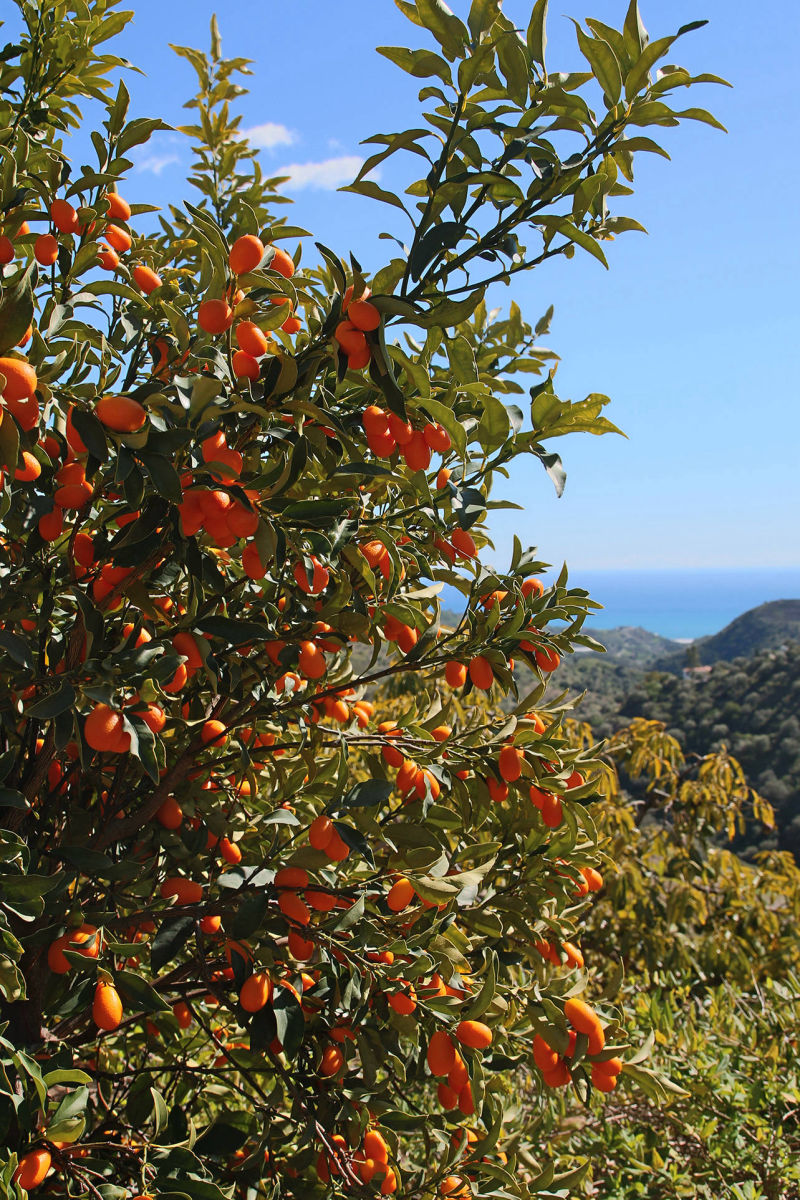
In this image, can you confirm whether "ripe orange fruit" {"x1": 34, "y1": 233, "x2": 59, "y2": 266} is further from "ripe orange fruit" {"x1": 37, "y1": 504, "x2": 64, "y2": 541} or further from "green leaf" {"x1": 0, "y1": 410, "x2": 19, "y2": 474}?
"green leaf" {"x1": 0, "y1": 410, "x2": 19, "y2": 474}

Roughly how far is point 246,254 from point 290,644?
22.7 inches

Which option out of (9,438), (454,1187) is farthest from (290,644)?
(454,1187)

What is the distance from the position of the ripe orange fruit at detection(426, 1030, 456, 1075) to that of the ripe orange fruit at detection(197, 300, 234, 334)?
1.06 m

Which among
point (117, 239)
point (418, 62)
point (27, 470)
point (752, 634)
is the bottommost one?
point (752, 634)

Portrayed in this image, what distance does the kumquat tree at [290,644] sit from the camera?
0.97 metres

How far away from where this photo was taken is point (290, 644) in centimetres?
123

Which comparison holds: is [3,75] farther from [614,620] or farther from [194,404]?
[614,620]

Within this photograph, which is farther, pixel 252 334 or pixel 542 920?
pixel 542 920

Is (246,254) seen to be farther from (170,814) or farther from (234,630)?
(170,814)

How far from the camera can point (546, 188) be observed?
1.05m

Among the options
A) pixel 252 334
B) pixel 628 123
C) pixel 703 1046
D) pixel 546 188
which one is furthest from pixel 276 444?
pixel 703 1046

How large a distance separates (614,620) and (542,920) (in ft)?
539

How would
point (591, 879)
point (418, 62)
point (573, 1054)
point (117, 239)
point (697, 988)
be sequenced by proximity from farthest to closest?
point (697, 988), point (591, 879), point (117, 239), point (573, 1054), point (418, 62)

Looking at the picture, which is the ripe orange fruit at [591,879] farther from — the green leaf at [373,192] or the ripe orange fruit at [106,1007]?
the green leaf at [373,192]
